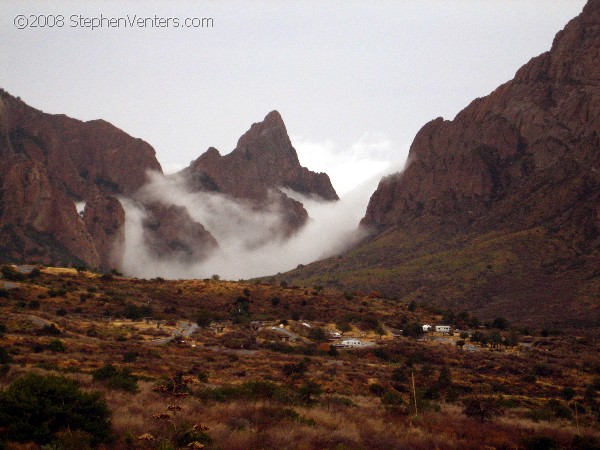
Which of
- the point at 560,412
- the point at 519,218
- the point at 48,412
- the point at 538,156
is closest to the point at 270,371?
the point at 560,412

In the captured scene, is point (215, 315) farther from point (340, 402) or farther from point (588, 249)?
point (588, 249)

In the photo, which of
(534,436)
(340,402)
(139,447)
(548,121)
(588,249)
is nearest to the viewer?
(139,447)

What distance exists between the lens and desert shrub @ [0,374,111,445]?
11.8 m

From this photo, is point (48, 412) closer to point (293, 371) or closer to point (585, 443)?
point (585, 443)

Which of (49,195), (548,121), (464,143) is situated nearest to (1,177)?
(49,195)

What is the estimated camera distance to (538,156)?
167 metres

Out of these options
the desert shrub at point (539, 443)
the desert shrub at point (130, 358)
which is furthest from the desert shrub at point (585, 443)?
the desert shrub at point (130, 358)

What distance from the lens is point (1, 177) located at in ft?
531

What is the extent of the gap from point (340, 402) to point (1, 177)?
169277mm

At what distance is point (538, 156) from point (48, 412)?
176 metres

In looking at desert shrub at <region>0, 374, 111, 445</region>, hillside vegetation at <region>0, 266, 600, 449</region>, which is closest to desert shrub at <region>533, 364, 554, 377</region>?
hillside vegetation at <region>0, 266, 600, 449</region>

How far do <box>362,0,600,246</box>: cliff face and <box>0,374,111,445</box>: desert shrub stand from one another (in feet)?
459

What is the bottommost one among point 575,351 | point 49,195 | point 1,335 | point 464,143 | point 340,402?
point 575,351

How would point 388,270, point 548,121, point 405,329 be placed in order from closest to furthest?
point 405,329 → point 388,270 → point 548,121
